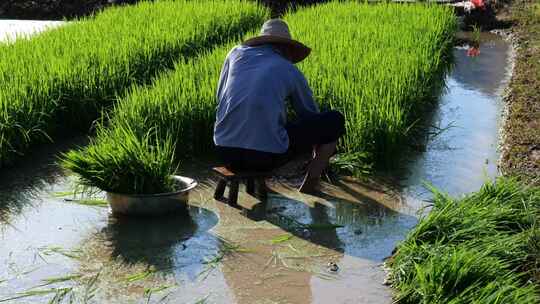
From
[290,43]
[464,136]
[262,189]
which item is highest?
[290,43]

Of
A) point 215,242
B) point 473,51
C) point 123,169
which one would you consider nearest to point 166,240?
point 215,242

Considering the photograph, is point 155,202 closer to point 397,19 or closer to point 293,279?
point 293,279

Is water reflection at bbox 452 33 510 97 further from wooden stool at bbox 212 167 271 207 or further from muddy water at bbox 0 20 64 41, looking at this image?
muddy water at bbox 0 20 64 41

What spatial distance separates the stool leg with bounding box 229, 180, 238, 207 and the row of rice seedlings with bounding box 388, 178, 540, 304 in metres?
1.03

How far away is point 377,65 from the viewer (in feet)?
20.5

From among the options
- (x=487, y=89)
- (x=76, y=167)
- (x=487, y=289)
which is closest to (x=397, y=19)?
(x=487, y=89)

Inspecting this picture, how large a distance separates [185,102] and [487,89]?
3.48 meters

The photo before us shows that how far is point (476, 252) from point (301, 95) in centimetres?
145

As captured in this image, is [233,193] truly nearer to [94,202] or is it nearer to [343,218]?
[343,218]

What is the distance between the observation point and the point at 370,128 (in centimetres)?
500

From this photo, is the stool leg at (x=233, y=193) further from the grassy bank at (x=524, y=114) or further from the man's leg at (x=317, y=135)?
the grassy bank at (x=524, y=114)

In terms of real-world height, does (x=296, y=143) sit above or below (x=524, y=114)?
above

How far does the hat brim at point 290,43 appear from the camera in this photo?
443 cm

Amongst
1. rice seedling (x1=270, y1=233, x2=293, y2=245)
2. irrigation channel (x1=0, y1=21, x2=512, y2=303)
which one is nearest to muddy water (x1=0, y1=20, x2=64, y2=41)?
irrigation channel (x1=0, y1=21, x2=512, y2=303)
